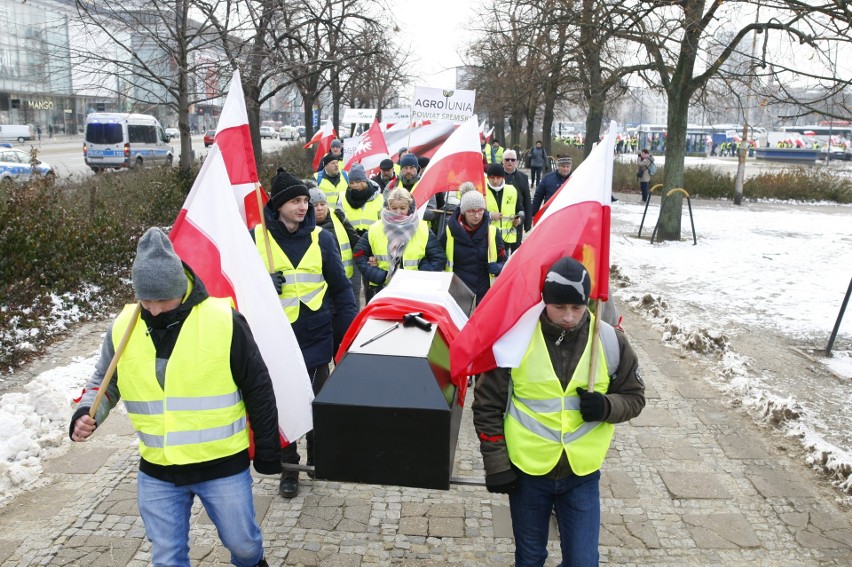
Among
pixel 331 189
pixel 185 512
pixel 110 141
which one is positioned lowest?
pixel 185 512

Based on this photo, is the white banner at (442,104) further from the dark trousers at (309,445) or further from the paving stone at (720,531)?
the paving stone at (720,531)

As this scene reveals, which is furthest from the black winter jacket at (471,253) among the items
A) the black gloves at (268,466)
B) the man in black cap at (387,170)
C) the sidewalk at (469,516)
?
the man in black cap at (387,170)

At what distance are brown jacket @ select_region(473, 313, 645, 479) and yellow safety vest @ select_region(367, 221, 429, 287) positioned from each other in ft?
9.25

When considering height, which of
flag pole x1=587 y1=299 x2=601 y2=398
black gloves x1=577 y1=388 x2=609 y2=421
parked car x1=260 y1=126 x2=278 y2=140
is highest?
parked car x1=260 y1=126 x2=278 y2=140

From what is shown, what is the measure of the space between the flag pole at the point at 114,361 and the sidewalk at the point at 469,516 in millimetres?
1329

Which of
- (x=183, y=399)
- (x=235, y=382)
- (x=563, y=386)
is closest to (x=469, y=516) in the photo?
(x=563, y=386)

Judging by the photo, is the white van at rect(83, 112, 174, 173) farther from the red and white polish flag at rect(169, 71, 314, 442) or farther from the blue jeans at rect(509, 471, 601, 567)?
the blue jeans at rect(509, 471, 601, 567)

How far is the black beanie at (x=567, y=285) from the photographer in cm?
284

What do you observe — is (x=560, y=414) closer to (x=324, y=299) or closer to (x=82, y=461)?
A: (x=324, y=299)

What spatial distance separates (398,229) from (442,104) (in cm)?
892

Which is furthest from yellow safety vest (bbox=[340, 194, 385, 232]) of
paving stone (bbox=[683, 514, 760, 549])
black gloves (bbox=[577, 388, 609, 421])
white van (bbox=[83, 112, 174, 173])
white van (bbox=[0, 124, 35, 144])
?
white van (bbox=[0, 124, 35, 144])

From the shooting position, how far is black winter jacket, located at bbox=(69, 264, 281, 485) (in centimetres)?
287

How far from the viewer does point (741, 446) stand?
536 centimetres

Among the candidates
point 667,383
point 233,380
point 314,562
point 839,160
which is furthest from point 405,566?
point 839,160
